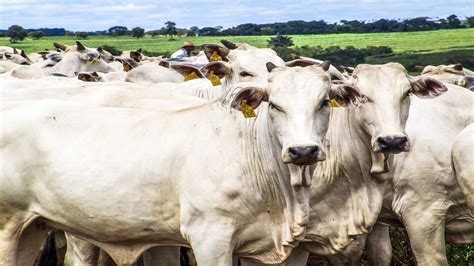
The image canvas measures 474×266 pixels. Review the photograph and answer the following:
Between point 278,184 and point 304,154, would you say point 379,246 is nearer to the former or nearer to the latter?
point 278,184

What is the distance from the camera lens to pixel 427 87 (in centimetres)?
616

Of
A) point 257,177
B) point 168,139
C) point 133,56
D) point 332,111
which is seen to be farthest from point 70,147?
point 133,56

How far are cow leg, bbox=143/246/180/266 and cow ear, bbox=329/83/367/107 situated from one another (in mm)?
1884

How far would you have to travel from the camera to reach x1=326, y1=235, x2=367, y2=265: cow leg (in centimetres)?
679

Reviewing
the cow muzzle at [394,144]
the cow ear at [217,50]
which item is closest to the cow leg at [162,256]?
the cow muzzle at [394,144]

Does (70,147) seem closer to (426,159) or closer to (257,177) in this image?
(257,177)

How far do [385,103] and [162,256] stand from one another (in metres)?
2.07

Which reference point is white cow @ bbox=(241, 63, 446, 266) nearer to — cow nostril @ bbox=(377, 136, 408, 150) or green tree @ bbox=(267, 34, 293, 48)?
cow nostril @ bbox=(377, 136, 408, 150)

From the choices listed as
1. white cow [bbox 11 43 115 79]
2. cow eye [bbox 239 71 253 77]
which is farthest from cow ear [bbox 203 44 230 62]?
white cow [bbox 11 43 115 79]

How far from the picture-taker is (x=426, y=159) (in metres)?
6.75

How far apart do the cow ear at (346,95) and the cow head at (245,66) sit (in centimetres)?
220

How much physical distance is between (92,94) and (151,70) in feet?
15.4

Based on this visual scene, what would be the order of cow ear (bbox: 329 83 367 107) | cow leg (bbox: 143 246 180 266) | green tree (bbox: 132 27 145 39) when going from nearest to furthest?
cow ear (bbox: 329 83 367 107), cow leg (bbox: 143 246 180 266), green tree (bbox: 132 27 145 39)

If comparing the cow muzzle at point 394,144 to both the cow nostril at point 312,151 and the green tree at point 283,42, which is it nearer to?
the cow nostril at point 312,151
